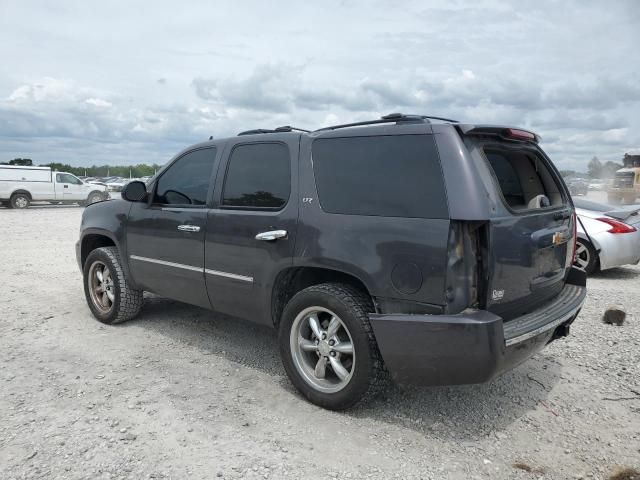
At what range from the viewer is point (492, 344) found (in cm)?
281

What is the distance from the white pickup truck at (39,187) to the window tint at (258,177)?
785 inches

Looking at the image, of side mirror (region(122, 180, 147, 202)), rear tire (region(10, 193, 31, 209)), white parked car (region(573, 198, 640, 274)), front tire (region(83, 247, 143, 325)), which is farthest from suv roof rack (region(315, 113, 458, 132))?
rear tire (region(10, 193, 31, 209))

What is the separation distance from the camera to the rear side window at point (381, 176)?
9.89 ft

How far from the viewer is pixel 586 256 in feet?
25.6

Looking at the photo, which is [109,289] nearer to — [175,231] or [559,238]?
[175,231]

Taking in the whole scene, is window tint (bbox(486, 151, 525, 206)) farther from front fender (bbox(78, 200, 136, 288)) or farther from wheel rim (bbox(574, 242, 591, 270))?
wheel rim (bbox(574, 242, 591, 270))

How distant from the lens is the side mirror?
4707 mm

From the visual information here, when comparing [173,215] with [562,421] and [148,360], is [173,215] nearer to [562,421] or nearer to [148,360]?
[148,360]

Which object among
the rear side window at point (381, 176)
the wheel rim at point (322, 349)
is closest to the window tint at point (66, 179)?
the rear side window at point (381, 176)

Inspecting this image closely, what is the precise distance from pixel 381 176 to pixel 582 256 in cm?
587

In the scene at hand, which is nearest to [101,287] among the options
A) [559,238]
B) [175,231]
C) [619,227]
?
[175,231]

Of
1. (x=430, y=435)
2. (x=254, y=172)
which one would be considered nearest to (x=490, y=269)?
(x=430, y=435)

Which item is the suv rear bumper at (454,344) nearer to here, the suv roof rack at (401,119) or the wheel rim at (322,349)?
the wheel rim at (322,349)

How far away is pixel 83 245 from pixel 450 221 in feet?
14.3
